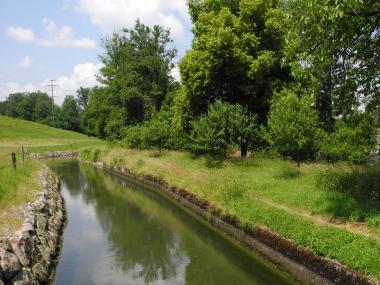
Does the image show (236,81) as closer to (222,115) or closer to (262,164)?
(222,115)

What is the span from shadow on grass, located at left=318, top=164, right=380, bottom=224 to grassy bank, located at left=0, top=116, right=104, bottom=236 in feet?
36.6

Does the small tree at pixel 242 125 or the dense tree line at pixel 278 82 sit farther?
the small tree at pixel 242 125

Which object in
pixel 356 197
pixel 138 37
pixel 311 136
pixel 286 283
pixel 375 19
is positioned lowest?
pixel 286 283

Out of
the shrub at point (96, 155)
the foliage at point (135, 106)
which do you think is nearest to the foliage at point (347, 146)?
the foliage at point (135, 106)

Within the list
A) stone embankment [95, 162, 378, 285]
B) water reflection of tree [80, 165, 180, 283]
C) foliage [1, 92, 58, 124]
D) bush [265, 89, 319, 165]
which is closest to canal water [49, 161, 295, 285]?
water reflection of tree [80, 165, 180, 283]

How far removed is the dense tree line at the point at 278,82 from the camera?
13.6 meters

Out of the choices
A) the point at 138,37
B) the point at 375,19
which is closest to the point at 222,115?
the point at 375,19

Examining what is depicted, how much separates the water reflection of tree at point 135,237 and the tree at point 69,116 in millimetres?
101923

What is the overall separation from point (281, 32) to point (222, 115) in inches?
298

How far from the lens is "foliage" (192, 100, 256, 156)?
90.6 feet

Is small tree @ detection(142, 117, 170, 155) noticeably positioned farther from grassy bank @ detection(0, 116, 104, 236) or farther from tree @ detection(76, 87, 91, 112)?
tree @ detection(76, 87, 91, 112)

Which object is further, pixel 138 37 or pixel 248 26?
pixel 138 37

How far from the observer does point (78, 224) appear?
842 inches

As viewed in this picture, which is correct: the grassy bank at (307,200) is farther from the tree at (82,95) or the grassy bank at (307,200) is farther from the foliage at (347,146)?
the tree at (82,95)
